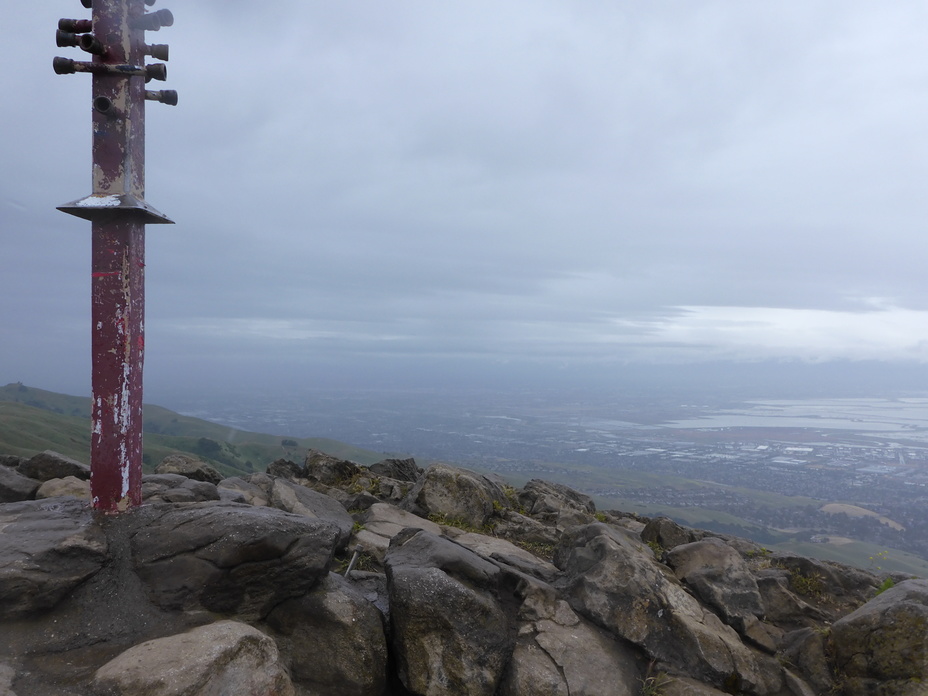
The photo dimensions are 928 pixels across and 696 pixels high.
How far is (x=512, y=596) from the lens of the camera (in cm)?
916

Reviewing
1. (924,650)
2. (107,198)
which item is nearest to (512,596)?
(924,650)

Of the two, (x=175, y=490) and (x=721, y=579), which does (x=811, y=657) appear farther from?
(x=175, y=490)

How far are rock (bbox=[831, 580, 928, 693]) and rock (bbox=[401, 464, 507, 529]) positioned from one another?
7871mm

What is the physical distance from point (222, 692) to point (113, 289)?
18.1 ft

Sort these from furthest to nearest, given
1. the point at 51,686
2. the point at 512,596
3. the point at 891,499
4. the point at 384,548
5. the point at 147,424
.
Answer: the point at 147,424 → the point at 891,499 → the point at 384,548 → the point at 512,596 → the point at 51,686

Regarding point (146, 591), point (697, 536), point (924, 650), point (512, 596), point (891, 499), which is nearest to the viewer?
point (146, 591)

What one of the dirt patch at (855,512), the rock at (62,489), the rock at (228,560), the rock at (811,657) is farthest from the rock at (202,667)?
the dirt patch at (855,512)

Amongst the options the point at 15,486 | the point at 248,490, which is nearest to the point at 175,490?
the point at 248,490

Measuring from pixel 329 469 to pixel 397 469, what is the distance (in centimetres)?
249

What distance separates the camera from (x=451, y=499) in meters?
14.7

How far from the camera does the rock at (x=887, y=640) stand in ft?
27.0

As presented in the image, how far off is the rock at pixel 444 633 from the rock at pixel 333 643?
1.20 ft

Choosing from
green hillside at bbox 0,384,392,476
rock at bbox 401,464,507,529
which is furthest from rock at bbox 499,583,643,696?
green hillside at bbox 0,384,392,476

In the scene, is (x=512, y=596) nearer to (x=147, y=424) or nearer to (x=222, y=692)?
(x=222, y=692)
